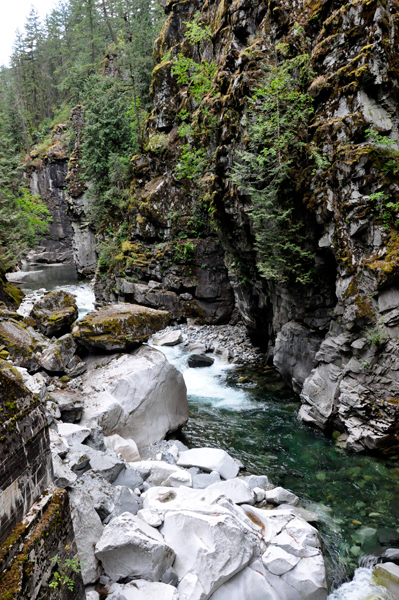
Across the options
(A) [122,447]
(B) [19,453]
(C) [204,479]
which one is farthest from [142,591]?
(A) [122,447]

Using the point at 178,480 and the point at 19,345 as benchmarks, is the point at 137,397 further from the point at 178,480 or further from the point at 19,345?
the point at 19,345

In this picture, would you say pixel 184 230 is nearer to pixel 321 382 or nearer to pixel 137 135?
pixel 137 135

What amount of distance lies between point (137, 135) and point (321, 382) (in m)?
19.5

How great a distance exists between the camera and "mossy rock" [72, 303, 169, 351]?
8172mm

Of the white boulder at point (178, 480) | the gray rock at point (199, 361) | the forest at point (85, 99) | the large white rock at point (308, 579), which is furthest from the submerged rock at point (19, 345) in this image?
the forest at point (85, 99)

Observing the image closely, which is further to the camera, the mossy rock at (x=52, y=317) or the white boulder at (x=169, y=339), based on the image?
the white boulder at (x=169, y=339)

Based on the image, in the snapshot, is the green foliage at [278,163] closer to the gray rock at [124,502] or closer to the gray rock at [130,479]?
the gray rock at [130,479]

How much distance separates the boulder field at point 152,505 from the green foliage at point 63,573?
672mm

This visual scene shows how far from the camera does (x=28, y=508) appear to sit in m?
2.77

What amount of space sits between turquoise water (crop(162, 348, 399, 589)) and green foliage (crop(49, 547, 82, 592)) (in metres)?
3.98

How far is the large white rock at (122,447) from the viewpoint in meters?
6.38

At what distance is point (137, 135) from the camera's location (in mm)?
22094

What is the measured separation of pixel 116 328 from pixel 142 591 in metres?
5.45

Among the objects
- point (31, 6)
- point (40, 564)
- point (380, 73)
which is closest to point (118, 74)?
point (380, 73)
